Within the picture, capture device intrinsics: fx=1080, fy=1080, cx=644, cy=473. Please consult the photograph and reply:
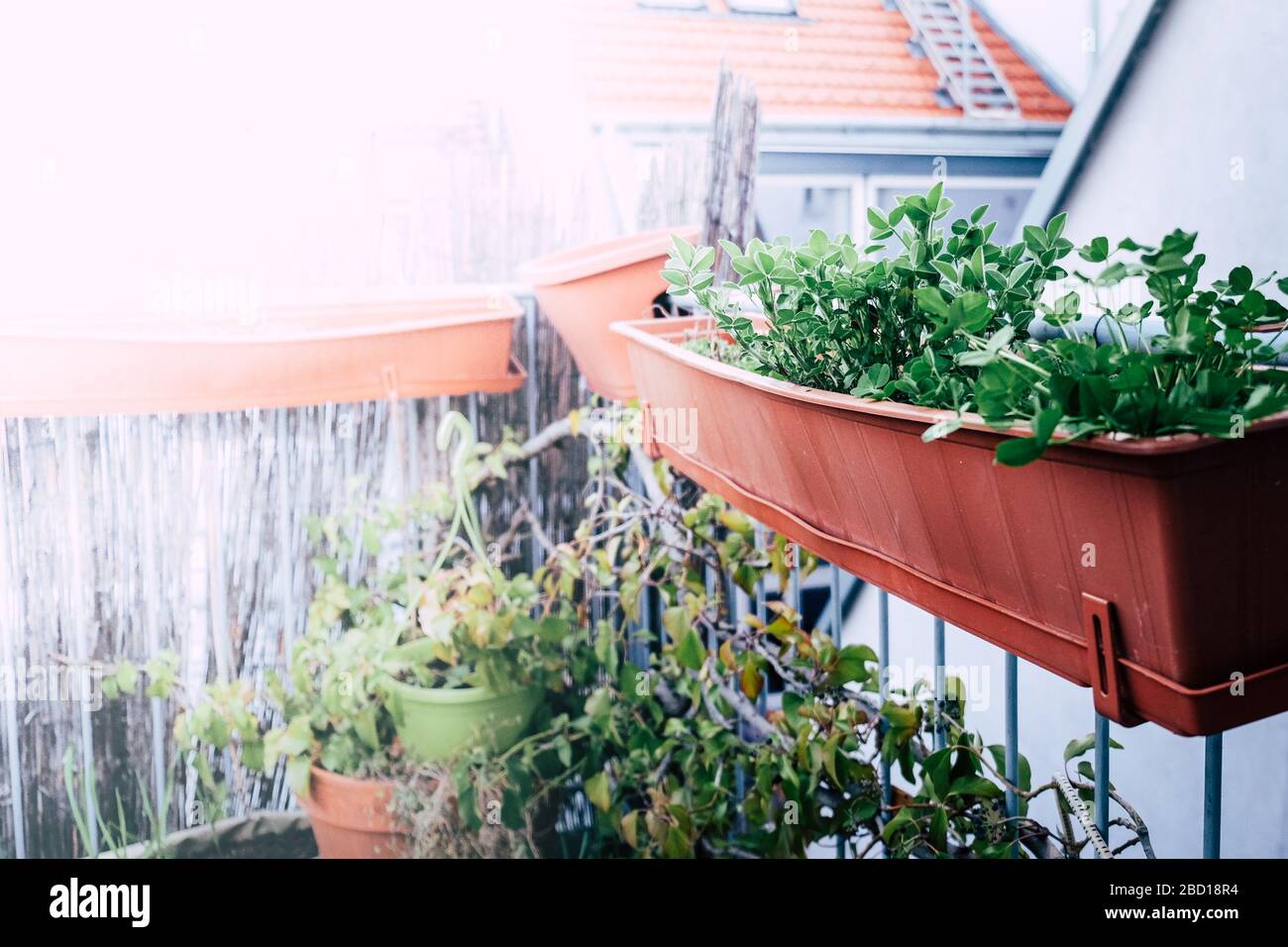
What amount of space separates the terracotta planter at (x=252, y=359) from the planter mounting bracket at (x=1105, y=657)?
1.15 meters

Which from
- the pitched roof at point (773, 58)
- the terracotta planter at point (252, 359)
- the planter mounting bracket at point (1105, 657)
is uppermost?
the pitched roof at point (773, 58)

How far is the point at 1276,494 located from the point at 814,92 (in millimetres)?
1112

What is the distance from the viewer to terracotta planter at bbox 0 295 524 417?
1.54 meters

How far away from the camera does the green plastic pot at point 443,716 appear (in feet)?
5.55

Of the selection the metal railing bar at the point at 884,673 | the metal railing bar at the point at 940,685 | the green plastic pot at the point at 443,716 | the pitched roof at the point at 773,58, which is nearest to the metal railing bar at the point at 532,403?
the green plastic pot at the point at 443,716

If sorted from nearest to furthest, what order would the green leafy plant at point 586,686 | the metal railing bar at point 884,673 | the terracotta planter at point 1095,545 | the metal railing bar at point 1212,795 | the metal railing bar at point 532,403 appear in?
the terracotta planter at point 1095,545 → the metal railing bar at point 1212,795 → the metal railing bar at point 884,673 → the green leafy plant at point 586,686 → the metal railing bar at point 532,403

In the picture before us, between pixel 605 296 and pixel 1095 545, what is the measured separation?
1015 millimetres

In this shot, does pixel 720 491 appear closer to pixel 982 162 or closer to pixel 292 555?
pixel 982 162

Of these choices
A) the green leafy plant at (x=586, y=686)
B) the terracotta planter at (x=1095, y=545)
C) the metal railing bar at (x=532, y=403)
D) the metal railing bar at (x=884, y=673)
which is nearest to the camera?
the terracotta planter at (x=1095, y=545)

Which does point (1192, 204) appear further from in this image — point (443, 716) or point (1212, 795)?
point (443, 716)

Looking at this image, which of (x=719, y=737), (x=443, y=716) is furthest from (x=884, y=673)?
(x=443, y=716)

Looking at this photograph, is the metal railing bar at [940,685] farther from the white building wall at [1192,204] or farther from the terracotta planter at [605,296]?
the terracotta planter at [605,296]

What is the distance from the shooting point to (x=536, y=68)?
5.42ft

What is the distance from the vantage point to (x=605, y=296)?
158 cm
